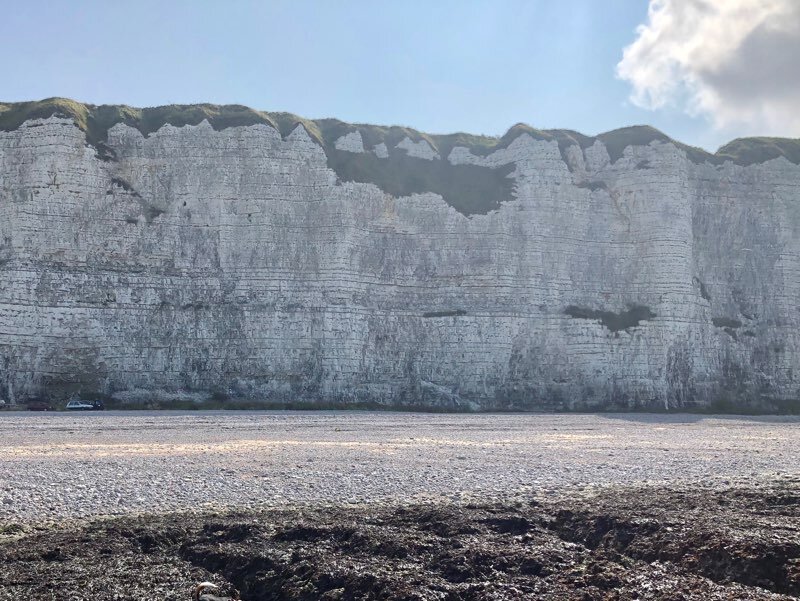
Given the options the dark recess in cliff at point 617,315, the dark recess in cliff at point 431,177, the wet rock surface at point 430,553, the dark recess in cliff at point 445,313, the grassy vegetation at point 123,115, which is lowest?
the wet rock surface at point 430,553

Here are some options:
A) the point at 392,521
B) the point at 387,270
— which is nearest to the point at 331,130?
the point at 387,270

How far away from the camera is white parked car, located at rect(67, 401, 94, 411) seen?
31695 millimetres

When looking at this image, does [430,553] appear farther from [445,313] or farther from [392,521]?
[445,313]

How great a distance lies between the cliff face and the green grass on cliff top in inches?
11.8

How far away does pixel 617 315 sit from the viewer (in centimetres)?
3994

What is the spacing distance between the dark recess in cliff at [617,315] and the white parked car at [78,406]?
71.1 ft

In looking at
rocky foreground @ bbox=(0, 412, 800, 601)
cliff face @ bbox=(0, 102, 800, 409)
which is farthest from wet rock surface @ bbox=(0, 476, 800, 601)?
cliff face @ bbox=(0, 102, 800, 409)

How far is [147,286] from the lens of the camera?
35.7 meters

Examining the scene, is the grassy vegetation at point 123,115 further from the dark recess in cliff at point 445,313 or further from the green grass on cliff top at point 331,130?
the dark recess in cliff at point 445,313

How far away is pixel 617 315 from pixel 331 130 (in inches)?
685

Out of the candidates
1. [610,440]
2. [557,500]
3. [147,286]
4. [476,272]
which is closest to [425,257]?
[476,272]

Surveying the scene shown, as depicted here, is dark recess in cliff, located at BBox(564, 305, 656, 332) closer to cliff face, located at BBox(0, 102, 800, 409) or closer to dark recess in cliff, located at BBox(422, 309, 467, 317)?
cliff face, located at BBox(0, 102, 800, 409)

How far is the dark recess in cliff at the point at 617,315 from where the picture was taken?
1542 inches

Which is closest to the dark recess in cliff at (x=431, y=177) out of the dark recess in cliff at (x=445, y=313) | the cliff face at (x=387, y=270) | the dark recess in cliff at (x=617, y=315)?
the cliff face at (x=387, y=270)
